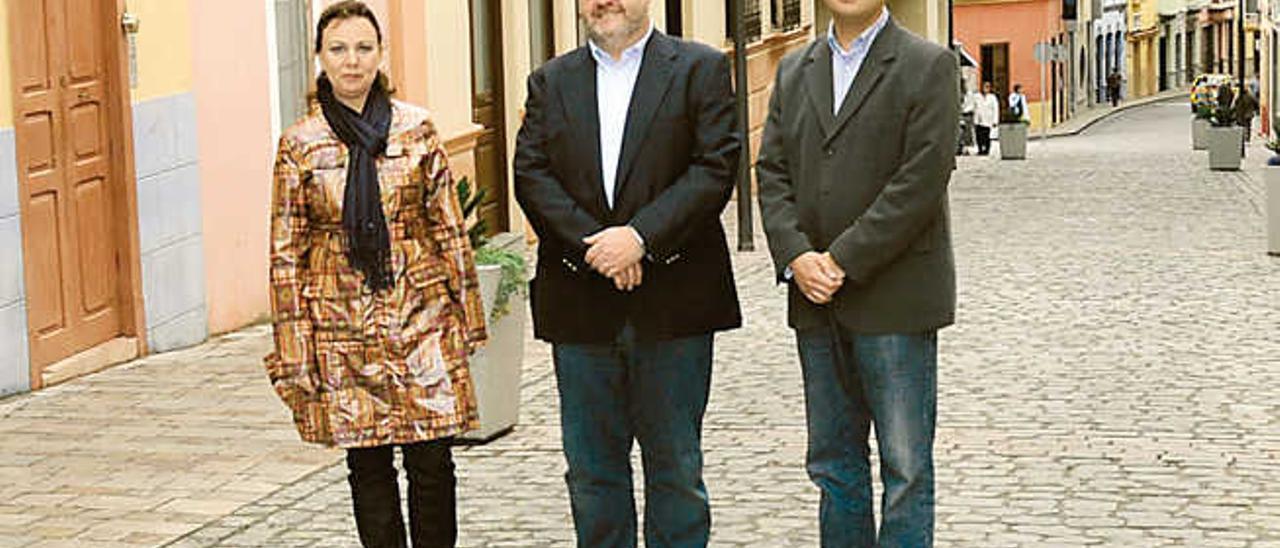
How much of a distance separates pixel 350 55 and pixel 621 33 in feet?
2.52

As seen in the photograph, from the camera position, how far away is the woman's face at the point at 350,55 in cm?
665

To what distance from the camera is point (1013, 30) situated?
6688cm

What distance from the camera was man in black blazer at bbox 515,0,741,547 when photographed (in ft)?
21.1

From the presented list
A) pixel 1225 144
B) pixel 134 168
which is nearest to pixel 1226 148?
pixel 1225 144

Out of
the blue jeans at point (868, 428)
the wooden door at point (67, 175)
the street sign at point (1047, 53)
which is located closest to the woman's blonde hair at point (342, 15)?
the blue jeans at point (868, 428)

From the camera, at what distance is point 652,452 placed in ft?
21.6

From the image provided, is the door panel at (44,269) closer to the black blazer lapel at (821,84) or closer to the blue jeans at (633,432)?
the blue jeans at (633,432)

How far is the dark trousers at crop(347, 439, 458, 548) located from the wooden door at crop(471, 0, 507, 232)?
41.1ft

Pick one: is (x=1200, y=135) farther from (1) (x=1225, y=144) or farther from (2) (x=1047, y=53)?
(2) (x=1047, y=53)

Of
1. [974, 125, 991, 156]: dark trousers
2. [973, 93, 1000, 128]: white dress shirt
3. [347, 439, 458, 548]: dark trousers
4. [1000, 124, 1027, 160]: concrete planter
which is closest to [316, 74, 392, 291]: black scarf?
[347, 439, 458, 548]: dark trousers

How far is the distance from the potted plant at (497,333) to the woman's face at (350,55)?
287 cm

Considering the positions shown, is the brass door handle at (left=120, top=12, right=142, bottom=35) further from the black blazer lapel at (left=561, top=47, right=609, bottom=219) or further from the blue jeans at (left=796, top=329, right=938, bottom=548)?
the blue jeans at (left=796, top=329, right=938, bottom=548)

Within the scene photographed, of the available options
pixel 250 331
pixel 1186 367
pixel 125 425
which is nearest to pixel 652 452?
pixel 125 425

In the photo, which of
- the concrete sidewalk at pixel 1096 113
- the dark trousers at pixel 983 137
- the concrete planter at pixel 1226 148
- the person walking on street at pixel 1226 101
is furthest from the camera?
the concrete sidewalk at pixel 1096 113
